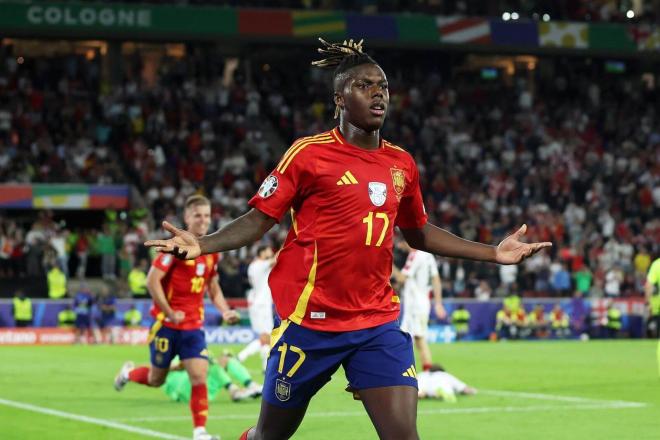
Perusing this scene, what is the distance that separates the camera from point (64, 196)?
36.6m

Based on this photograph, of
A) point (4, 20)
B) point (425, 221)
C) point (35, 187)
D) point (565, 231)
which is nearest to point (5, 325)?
point (35, 187)

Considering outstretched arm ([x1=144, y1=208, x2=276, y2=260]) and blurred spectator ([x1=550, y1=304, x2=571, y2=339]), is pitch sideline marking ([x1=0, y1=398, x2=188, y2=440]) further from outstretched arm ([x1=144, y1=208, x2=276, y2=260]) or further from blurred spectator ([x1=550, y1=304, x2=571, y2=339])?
blurred spectator ([x1=550, y1=304, x2=571, y2=339])

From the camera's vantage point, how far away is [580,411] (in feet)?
50.4

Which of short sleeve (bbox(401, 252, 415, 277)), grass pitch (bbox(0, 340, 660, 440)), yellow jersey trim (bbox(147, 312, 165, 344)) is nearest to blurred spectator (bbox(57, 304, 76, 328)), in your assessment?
grass pitch (bbox(0, 340, 660, 440))

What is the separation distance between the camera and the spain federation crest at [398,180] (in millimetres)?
7195

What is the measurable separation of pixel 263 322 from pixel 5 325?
12.4 metres

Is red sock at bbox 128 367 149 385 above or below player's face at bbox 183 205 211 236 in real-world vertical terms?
below

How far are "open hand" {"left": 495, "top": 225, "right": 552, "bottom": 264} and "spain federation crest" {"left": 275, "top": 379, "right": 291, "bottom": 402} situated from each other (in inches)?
55.0

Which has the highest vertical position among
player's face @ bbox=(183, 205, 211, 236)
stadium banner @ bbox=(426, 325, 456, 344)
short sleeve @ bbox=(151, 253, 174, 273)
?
player's face @ bbox=(183, 205, 211, 236)

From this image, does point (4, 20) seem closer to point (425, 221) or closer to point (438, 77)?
point (438, 77)

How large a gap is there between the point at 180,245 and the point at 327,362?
3.55 feet

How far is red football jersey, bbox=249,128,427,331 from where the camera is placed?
7.01 metres

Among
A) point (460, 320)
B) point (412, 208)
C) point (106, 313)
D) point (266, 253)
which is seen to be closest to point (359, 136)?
point (412, 208)

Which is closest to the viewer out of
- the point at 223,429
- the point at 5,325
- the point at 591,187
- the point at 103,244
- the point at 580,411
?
the point at 223,429
